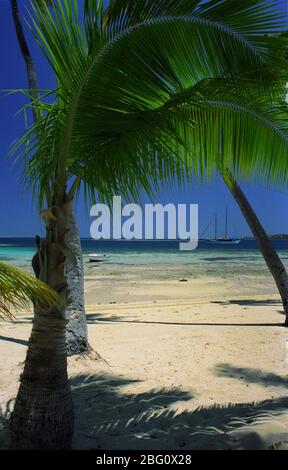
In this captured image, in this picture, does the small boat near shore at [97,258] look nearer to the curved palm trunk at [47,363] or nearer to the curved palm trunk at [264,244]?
the curved palm trunk at [264,244]

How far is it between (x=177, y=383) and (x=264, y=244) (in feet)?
14.4

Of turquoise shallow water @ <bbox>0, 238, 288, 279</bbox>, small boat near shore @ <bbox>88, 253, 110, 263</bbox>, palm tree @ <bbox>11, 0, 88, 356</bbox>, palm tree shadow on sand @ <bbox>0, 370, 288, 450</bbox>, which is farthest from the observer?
small boat near shore @ <bbox>88, 253, 110, 263</bbox>

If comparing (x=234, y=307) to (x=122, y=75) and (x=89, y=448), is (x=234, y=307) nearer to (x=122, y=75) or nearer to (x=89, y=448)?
(x=89, y=448)

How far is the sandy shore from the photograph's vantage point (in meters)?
3.33

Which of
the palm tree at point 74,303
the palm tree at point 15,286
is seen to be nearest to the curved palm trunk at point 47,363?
the palm tree at point 15,286

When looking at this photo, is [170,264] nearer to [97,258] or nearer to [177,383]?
[97,258]

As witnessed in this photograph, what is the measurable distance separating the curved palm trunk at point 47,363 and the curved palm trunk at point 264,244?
5.74 m

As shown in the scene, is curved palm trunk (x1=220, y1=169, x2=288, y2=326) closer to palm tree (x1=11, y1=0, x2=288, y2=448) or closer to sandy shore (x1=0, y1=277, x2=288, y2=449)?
sandy shore (x1=0, y1=277, x2=288, y2=449)

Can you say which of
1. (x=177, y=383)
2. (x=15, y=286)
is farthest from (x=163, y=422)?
(x=15, y=286)

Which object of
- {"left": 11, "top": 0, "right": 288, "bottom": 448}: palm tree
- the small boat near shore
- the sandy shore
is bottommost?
the small boat near shore

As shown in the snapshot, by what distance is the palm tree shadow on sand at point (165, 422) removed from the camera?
320cm

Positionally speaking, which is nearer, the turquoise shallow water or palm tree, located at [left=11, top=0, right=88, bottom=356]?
palm tree, located at [left=11, top=0, right=88, bottom=356]

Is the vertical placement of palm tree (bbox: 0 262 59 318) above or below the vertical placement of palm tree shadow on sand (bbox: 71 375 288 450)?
above

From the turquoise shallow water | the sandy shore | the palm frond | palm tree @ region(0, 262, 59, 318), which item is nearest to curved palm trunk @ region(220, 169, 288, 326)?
the sandy shore
